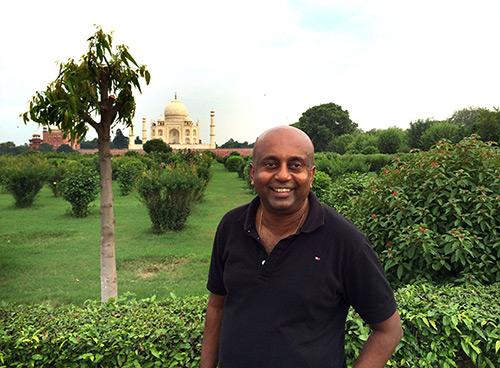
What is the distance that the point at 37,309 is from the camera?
2.53 m

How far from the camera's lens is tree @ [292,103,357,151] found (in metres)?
52.5

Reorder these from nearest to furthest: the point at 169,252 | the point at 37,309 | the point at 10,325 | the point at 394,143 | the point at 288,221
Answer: the point at 288,221 → the point at 10,325 → the point at 37,309 → the point at 169,252 → the point at 394,143

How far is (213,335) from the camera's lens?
152 centimetres

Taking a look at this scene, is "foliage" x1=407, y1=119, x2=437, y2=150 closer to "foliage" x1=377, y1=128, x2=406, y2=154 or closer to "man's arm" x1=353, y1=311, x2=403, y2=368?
"foliage" x1=377, y1=128, x2=406, y2=154

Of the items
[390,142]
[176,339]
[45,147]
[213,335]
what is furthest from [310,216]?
[45,147]

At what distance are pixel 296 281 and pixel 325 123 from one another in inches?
2150

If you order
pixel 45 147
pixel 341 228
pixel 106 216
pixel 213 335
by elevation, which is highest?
pixel 45 147

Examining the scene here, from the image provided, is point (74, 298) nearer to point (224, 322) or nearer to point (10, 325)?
point (10, 325)

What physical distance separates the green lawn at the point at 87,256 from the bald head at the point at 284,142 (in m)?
3.98

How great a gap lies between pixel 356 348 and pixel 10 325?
1.76 metres

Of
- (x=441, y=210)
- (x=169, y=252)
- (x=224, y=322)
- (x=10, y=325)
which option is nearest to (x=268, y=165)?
(x=224, y=322)

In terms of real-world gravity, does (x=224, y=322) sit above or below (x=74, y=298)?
above

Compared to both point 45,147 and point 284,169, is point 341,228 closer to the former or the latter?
point 284,169

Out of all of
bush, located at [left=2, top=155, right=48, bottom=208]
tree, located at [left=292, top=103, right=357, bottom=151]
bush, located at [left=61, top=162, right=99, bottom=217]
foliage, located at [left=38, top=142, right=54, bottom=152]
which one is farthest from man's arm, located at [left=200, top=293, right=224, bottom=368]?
foliage, located at [left=38, top=142, right=54, bottom=152]
